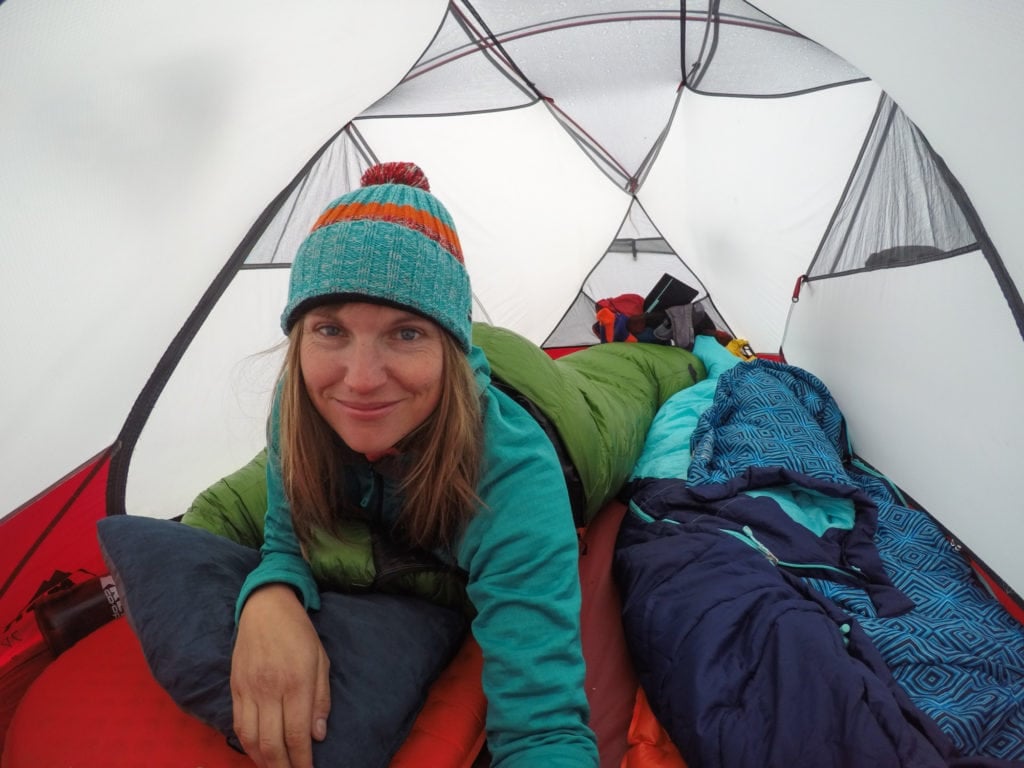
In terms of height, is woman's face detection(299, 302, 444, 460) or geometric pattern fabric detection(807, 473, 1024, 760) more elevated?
woman's face detection(299, 302, 444, 460)

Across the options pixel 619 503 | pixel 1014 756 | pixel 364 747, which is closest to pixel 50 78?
pixel 364 747

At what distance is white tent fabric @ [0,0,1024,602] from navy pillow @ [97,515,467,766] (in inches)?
13.7

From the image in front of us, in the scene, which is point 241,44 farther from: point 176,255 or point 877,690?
point 877,690

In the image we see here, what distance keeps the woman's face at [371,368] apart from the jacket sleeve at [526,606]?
131 mm

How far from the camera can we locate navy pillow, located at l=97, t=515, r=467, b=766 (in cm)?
73

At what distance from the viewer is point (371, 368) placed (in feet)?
2.38

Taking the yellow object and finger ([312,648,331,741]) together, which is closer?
finger ([312,648,331,741])

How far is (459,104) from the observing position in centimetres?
196

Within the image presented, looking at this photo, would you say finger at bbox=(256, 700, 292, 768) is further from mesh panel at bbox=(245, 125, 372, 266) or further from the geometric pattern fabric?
mesh panel at bbox=(245, 125, 372, 266)

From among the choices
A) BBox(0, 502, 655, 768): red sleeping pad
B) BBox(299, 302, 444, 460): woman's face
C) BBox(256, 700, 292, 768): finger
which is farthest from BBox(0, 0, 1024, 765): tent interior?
BBox(256, 700, 292, 768): finger

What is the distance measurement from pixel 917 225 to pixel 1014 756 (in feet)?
3.26

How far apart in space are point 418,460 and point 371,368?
0.49 ft

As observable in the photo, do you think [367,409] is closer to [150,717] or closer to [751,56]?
[150,717]

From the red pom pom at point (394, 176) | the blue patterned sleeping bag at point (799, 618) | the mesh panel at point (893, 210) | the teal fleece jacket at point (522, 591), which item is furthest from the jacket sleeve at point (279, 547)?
the mesh panel at point (893, 210)
